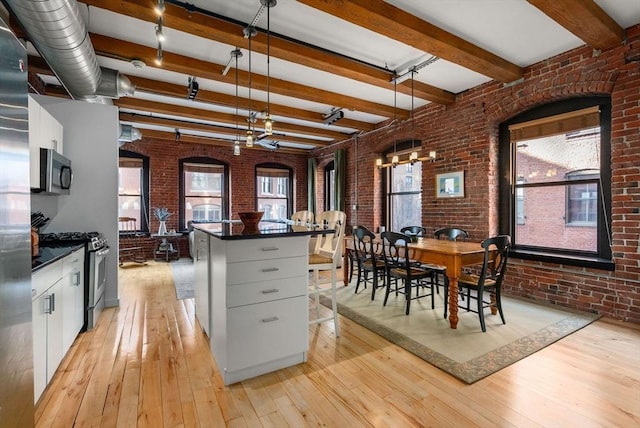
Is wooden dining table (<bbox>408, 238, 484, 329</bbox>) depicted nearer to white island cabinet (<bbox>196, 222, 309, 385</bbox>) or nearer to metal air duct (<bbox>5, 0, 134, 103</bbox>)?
white island cabinet (<bbox>196, 222, 309, 385</bbox>)

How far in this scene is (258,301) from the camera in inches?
83.7

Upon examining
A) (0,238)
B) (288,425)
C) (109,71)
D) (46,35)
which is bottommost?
(288,425)

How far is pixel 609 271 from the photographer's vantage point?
10.6 feet

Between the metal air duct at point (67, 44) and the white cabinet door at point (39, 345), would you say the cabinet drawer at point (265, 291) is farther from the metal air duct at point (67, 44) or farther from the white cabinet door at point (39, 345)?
the metal air duct at point (67, 44)

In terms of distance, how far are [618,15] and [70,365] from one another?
563cm

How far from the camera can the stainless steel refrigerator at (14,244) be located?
1.08 metres

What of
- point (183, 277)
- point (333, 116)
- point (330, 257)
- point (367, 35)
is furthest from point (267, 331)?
point (333, 116)

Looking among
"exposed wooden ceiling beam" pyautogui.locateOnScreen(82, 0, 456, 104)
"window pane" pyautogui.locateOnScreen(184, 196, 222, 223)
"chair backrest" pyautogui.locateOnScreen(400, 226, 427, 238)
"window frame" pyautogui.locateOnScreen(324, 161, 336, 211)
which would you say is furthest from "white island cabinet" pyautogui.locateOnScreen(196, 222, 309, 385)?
"window frame" pyautogui.locateOnScreen(324, 161, 336, 211)

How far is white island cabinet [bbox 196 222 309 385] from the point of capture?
80.4 inches

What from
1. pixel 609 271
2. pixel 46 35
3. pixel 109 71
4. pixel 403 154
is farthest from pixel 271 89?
pixel 609 271

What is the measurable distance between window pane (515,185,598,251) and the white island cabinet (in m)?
3.46

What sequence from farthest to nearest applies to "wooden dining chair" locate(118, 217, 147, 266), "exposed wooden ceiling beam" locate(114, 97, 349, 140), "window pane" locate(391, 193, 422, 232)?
"wooden dining chair" locate(118, 217, 147, 266), "window pane" locate(391, 193, 422, 232), "exposed wooden ceiling beam" locate(114, 97, 349, 140)

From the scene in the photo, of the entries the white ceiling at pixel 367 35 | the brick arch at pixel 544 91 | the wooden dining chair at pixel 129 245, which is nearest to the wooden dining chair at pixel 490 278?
the brick arch at pixel 544 91

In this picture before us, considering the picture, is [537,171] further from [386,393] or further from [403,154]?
[386,393]
